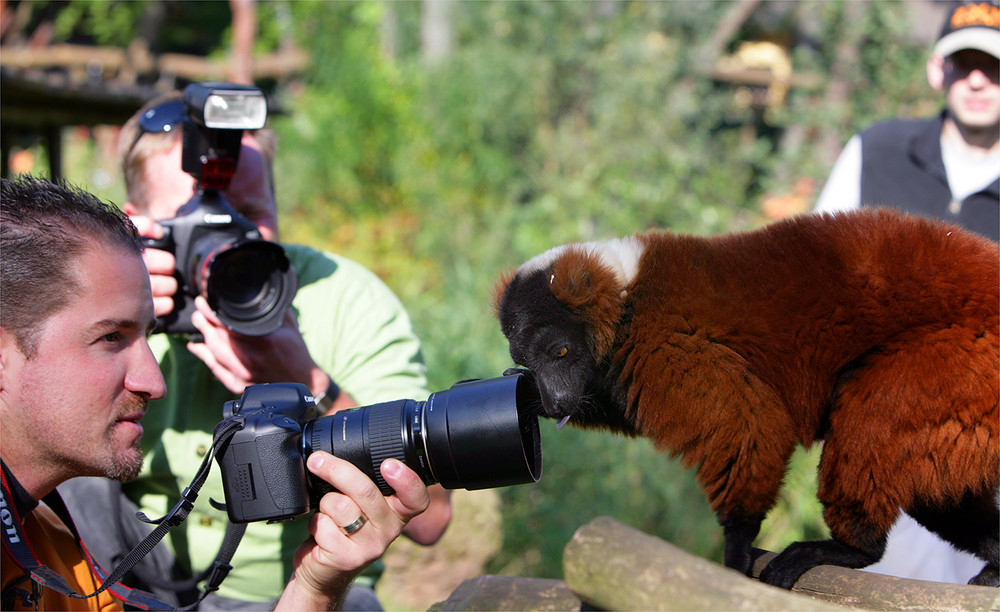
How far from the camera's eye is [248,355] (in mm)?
2361

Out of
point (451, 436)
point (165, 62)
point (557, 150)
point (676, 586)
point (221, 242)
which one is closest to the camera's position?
point (676, 586)

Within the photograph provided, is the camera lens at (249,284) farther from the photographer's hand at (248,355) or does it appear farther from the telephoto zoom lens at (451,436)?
the telephoto zoom lens at (451,436)

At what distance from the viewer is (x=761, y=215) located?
6.59 m


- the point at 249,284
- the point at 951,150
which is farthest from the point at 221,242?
the point at 951,150

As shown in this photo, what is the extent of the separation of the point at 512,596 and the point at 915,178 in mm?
1979

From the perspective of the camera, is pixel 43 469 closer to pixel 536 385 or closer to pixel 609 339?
pixel 536 385

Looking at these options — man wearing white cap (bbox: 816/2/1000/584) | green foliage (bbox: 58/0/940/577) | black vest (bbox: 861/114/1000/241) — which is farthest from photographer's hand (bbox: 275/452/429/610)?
green foliage (bbox: 58/0/940/577)

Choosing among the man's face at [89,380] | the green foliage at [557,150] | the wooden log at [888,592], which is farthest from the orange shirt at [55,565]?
the green foliage at [557,150]

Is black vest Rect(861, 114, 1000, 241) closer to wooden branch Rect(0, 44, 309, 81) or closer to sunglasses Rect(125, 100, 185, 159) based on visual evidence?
sunglasses Rect(125, 100, 185, 159)

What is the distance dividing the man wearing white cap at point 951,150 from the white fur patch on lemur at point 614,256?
3.01 feet

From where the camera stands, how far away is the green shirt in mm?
2535

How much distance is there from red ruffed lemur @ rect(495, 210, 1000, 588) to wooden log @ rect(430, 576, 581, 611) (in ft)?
1.38

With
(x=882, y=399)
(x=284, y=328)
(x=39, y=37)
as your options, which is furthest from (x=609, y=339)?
(x=39, y=37)

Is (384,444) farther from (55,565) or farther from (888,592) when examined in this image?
(888,592)
